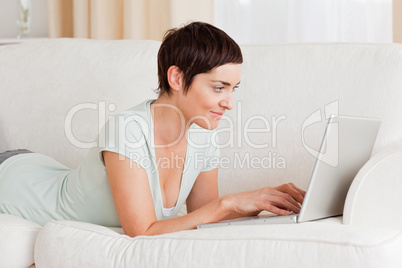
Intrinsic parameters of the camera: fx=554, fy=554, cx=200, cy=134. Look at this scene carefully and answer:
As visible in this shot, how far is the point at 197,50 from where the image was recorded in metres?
1.45

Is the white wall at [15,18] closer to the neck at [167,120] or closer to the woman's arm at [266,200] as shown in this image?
the neck at [167,120]

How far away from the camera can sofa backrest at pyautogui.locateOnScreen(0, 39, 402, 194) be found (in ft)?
5.86

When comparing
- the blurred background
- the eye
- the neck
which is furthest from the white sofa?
the blurred background

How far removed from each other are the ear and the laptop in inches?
15.1

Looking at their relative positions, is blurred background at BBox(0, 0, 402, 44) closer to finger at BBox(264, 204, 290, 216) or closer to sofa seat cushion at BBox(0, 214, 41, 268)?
finger at BBox(264, 204, 290, 216)

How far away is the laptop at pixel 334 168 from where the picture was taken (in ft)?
4.13

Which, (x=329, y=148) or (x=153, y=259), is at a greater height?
(x=329, y=148)

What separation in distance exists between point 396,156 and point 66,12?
2469 millimetres

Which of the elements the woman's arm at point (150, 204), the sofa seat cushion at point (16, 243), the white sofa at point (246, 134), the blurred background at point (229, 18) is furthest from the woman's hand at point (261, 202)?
the blurred background at point (229, 18)

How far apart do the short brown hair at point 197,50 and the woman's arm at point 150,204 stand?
272 mm

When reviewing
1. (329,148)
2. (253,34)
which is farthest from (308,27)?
(329,148)

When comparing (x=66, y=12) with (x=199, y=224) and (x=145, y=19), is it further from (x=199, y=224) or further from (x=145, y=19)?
(x=199, y=224)

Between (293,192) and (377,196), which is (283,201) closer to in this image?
(293,192)

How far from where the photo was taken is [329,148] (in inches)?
50.3
